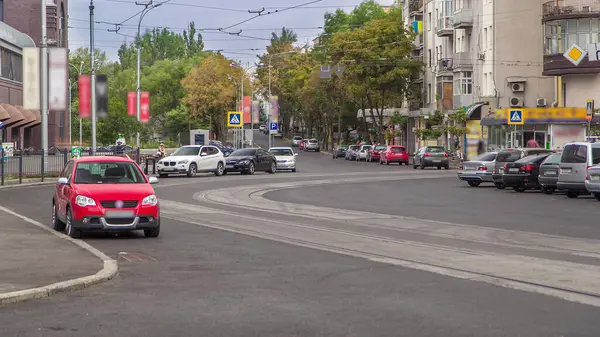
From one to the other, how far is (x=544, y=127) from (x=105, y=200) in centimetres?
5549

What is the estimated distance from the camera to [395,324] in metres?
9.62

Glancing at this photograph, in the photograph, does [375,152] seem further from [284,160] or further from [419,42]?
[284,160]

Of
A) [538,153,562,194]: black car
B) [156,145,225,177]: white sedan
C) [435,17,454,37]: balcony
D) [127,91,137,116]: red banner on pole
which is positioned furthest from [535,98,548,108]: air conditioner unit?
[538,153,562,194]: black car

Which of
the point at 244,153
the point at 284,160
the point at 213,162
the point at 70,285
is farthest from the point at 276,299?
the point at 284,160

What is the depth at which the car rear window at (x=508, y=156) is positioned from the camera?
4144 cm

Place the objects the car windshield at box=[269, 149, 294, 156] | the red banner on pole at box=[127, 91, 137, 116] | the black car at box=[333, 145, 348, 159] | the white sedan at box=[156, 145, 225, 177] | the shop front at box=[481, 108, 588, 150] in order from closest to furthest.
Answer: the white sedan at box=[156, 145, 225, 177]
the car windshield at box=[269, 149, 294, 156]
the red banner on pole at box=[127, 91, 137, 116]
the shop front at box=[481, 108, 588, 150]
the black car at box=[333, 145, 348, 159]

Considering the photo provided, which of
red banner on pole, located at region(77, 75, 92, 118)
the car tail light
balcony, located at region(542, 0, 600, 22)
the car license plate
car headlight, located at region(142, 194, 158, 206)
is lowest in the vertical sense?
the car license plate

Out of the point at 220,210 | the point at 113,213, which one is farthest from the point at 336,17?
the point at 113,213

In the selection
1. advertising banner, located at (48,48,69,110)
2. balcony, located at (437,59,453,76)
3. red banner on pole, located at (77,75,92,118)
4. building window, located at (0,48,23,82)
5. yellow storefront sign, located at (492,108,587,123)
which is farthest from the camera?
building window, located at (0,48,23,82)

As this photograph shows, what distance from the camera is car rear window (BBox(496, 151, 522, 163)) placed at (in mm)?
41438

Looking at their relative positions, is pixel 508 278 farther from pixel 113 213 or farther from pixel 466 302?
pixel 113 213

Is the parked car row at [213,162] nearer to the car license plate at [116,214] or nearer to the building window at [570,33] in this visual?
the building window at [570,33]

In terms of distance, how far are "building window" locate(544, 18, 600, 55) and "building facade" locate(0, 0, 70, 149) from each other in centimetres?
3394

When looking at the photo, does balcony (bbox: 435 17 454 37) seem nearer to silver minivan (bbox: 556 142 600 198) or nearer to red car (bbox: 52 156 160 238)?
silver minivan (bbox: 556 142 600 198)
